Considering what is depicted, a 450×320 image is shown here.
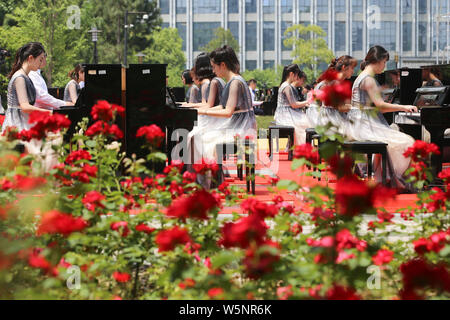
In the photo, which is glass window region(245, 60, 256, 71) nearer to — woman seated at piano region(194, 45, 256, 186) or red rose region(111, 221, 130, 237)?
woman seated at piano region(194, 45, 256, 186)

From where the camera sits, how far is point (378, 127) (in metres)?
8.41

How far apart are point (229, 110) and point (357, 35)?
83.1 m

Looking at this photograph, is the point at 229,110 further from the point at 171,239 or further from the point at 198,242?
the point at 171,239

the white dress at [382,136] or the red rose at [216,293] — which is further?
the white dress at [382,136]

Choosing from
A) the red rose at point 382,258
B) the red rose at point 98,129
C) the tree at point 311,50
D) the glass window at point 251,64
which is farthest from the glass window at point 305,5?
the red rose at point 382,258

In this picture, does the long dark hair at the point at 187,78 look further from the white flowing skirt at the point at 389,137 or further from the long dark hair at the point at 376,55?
the long dark hair at the point at 376,55

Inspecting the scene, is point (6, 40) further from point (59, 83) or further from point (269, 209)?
point (269, 209)

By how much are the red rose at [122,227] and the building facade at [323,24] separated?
84.6 m

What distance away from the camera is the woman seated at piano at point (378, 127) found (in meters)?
8.27

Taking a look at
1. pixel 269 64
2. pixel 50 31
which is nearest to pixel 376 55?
pixel 50 31

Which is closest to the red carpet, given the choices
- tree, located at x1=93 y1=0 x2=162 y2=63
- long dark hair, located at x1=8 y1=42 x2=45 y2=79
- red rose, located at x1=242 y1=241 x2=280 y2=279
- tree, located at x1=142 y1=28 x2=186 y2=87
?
long dark hair, located at x1=8 y1=42 x2=45 y2=79

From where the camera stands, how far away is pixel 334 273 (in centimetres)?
290

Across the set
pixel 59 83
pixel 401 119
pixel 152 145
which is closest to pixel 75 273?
pixel 152 145
